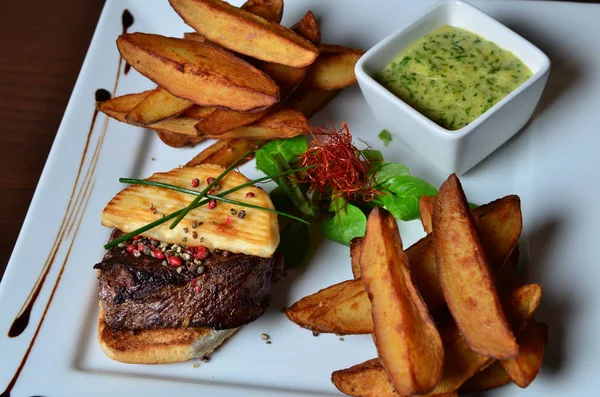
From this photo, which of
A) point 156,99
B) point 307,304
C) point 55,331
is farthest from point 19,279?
point 307,304

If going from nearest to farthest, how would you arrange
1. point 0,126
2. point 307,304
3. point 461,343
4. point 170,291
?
point 461,343
point 307,304
point 170,291
point 0,126

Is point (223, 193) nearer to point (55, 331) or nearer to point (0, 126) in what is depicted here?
point (55, 331)

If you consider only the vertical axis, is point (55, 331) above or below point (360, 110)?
below

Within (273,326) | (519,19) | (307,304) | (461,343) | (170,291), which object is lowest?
(273,326)

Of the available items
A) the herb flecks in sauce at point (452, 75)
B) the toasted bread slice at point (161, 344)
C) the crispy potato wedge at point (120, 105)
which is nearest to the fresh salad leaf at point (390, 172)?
the herb flecks in sauce at point (452, 75)

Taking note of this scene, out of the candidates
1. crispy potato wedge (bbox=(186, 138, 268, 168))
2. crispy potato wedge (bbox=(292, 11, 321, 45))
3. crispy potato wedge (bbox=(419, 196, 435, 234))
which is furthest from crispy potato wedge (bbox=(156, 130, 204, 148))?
crispy potato wedge (bbox=(419, 196, 435, 234))

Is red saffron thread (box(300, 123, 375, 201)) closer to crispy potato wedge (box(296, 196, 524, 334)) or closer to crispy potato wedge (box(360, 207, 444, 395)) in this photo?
crispy potato wedge (box(296, 196, 524, 334))

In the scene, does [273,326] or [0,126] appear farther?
[0,126]
